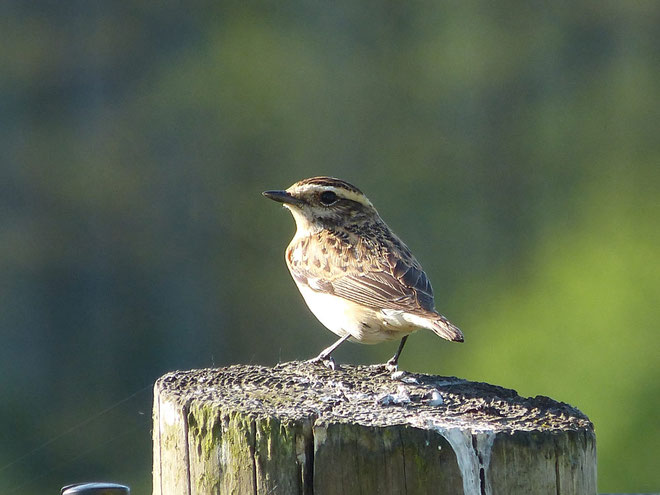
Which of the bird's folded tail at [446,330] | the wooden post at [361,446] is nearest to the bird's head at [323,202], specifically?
the bird's folded tail at [446,330]

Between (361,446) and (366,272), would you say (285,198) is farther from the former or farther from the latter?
(361,446)

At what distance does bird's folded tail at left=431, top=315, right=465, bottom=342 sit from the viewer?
15.1 feet

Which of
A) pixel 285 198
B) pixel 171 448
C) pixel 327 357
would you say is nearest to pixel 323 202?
pixel 285 198

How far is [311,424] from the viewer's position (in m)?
2.94

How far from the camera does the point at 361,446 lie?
2.86 metres

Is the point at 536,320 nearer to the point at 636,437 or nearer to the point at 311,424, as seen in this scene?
the point at 636,437

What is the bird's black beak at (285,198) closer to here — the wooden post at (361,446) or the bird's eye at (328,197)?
the bird's eye at (328,197)

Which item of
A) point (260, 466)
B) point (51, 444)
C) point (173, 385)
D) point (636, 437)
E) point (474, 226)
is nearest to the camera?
point (260, 466)

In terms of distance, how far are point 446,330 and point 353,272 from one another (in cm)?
100

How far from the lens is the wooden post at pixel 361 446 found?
284cm

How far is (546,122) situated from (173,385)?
305 inches

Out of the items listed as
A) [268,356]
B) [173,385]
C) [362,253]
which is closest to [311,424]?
[173,385]

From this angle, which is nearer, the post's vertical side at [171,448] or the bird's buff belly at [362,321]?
the post's vertical side at [171,448]

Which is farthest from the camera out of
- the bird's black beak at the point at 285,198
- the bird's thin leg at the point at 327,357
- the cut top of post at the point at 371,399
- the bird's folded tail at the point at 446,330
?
A: the bird's black beak at the point at 285,198
